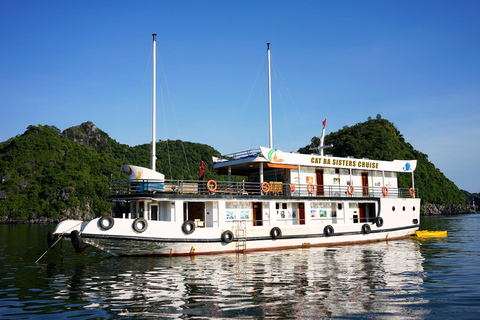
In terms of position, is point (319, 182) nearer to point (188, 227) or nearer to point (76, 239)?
point (188, 227)

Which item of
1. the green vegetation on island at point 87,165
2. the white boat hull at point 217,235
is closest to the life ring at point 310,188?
the white boat hull at point 217,235

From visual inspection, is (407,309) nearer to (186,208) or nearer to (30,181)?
(186,208)

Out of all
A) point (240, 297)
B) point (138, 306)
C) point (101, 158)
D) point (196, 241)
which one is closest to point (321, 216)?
point (196, 241)

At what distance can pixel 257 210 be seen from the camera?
22578 millimetres

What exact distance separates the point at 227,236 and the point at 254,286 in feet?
25.7

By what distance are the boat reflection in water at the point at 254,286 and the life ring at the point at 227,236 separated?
93 cm

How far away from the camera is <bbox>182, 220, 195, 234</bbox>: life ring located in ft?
61.9

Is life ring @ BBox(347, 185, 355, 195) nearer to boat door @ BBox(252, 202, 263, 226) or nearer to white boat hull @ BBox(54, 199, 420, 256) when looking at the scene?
white boat hull @ BBox(54, 199, 420, 256)

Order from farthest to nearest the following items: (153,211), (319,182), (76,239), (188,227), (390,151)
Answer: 1. (390,151)
2. (319,182)
3. (153,211)
4. (188,227)
5. (76,239)

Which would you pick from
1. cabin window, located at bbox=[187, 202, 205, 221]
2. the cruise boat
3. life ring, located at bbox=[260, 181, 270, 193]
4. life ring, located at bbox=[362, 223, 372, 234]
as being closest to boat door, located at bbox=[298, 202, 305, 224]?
the cruise boat

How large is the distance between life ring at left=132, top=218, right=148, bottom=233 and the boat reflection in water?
4.71ft

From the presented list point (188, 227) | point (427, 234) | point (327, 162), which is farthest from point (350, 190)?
point (188, 227)

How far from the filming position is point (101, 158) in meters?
114

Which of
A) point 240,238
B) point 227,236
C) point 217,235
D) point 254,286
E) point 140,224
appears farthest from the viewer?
point 240,238
